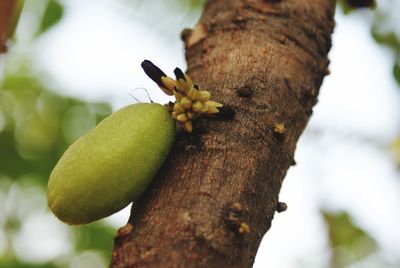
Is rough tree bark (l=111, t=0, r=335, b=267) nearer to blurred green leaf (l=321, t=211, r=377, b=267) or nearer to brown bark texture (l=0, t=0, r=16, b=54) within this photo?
brown bark texture (l=0, t=0, r=16, b=54)

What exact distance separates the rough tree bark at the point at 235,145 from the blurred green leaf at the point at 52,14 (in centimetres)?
287

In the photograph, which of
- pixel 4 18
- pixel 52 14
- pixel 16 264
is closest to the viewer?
pixel 4 18

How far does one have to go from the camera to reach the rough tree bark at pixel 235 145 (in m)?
1.67

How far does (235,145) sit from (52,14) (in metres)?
3.79

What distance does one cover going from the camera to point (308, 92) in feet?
7.82

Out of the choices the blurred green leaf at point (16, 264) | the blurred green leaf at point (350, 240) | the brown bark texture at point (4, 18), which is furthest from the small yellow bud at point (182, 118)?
the blurred green leaf at point (350, 240)

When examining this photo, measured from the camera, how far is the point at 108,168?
1.85 meters

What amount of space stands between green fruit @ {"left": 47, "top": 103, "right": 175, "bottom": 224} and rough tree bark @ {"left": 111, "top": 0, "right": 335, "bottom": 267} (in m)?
0.06

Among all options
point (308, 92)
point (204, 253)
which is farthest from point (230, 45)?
point (204, 253)

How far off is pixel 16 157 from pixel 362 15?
3.10 meters

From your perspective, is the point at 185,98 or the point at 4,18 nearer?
the point at 185,98

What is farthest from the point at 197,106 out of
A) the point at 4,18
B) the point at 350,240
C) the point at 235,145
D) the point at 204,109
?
the point at 350,240

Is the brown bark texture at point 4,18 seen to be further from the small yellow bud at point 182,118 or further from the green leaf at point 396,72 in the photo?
the green leaf at point 396,72

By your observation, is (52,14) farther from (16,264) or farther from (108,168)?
(108,168)
